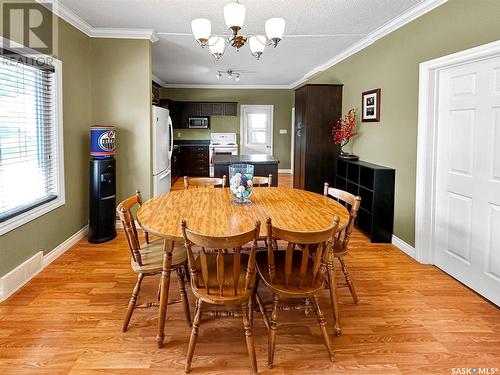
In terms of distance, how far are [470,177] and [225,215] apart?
2057 mm

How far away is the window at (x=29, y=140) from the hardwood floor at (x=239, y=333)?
698 millimetres

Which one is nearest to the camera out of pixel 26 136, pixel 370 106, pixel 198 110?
pixel 26 136

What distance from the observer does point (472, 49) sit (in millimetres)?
2828

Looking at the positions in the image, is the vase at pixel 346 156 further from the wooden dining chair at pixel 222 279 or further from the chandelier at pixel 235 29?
the wooden dining chair at pixel 222 279

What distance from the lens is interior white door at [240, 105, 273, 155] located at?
1025cm

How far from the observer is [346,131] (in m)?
5.38

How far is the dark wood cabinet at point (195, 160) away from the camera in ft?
32.8

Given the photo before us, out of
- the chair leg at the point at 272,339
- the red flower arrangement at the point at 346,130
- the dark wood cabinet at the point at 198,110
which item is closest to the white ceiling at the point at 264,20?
the red flower arrangement at the point at 346,130

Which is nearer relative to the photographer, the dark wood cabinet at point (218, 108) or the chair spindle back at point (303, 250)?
the chair spindle back at point (303, 250)

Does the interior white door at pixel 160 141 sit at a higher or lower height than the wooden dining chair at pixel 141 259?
higher

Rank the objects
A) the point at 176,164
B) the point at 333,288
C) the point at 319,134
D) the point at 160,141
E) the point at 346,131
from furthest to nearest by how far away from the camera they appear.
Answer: the point at 176,164 < the point at 319,134 < the point at 346,131 < the point at 160,141 < the point at 333,288

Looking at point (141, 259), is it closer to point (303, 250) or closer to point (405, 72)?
point (303, 250)

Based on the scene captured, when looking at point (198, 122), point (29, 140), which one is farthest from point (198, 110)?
point (29, 140)

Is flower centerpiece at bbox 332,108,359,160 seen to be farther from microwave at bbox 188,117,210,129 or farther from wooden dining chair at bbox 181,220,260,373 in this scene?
microwave at bbox 188,117,210,129
